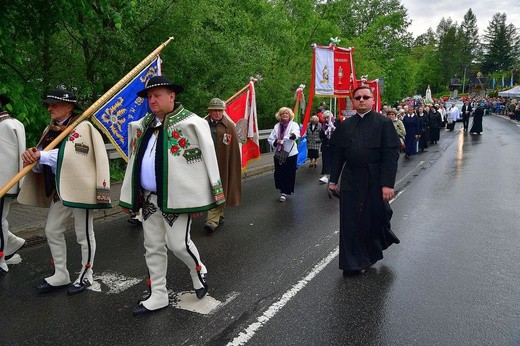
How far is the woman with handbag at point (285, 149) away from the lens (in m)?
9.06

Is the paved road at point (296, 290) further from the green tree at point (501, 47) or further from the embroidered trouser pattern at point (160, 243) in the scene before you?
the green tree at point (501, 47)

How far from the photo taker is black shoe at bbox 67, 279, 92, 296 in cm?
447

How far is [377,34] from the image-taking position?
39.0 m

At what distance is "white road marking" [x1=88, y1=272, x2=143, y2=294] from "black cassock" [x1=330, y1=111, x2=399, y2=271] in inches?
87.0

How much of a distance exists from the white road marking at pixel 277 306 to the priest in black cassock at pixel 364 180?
0.37 metres

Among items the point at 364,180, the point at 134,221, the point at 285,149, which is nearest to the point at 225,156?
the point at 134,221

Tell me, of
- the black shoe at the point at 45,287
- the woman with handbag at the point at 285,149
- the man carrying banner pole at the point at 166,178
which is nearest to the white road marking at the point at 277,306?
the man carrying banner pole at the point at 166,178

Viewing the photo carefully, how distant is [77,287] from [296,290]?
6.93ft

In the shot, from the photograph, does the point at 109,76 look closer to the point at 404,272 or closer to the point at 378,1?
the point at 404,272

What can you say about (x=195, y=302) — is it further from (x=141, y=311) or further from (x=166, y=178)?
(x=166, y=178)

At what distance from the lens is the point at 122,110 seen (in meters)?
5.98

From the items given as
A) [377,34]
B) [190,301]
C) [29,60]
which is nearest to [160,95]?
[190,301]

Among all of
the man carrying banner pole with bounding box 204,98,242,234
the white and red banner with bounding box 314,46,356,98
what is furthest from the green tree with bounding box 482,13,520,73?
the man carrying banner pole with bounding box 204,98,242,234

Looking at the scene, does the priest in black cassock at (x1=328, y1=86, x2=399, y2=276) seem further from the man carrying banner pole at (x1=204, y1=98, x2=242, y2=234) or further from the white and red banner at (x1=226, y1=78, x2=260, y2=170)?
the white and red banner at (x1=226, y1=78, x2=260, y2=170)
